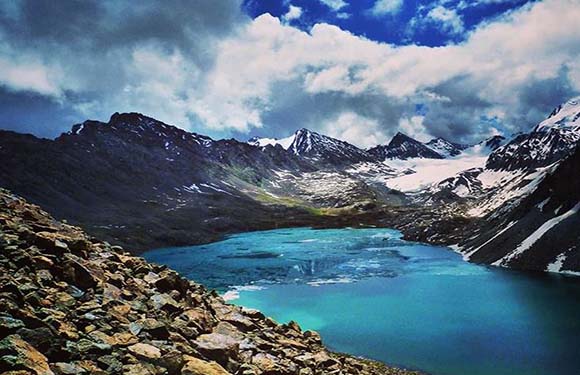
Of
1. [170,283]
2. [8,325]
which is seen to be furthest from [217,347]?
[8,325]

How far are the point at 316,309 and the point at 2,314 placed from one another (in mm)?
59710

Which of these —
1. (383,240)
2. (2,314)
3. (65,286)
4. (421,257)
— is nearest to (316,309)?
(65,286)

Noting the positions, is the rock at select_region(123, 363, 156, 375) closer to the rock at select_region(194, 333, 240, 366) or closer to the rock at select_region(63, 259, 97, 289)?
the rock at select_region(194, 333, 240, 366)

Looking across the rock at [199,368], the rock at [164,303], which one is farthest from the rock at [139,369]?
the rock at [164,303]

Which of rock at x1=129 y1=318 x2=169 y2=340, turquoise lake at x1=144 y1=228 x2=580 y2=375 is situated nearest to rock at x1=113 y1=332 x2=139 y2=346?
rock at x1=129 y1=318 x2=169 y2=340

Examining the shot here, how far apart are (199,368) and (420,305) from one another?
199 ft

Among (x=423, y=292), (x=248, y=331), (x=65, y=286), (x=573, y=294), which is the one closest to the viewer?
(x=65, y=286)

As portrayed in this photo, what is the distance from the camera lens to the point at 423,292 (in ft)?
267

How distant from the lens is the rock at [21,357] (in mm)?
11867

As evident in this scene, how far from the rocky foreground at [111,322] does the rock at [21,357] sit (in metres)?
0.03

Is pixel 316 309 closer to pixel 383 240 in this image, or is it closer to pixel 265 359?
pixel 265 359

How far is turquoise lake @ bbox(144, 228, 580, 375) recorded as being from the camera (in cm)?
4609

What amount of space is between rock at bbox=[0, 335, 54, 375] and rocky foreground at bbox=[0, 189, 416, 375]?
28mm

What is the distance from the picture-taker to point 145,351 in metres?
16.0
